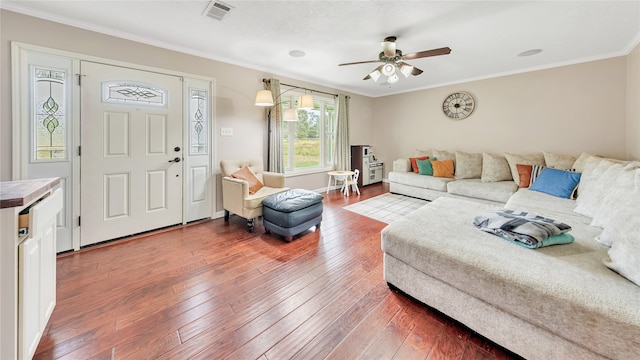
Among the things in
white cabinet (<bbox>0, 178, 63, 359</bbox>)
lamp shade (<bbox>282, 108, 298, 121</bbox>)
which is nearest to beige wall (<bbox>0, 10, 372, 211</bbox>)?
lamp shade (<bbox>282, 108, 298, 121</bbox>)

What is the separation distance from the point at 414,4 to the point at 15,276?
10.7 feet

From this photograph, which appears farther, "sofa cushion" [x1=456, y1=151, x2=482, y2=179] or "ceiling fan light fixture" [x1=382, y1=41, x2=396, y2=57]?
"sofa cushion" [x1=456, y1=151, x2=482, y2=179]

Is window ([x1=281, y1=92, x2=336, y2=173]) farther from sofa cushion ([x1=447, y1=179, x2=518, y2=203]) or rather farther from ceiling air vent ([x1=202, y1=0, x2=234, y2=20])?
sofa cushion ([x1=447, y1=179, x2=518, y2=203])

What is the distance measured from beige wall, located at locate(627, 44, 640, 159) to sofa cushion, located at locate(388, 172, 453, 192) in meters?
2.23

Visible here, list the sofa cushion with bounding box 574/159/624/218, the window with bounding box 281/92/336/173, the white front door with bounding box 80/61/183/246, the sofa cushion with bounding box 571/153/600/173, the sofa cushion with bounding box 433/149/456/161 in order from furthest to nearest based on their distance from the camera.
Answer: the sofa cushion with bounding box 433/149/456/161 < the window with bounding box 281/92/336/173 < the sofa cushion with bounding box 571/153/600/173 < the white front door with bounding box 80/61/183/246 < the sofa cushion with bounding box 574/159/624/218

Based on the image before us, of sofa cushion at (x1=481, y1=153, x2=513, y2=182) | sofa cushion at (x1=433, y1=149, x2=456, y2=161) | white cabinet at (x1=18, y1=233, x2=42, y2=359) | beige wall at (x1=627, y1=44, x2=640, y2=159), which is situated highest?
beige wall at (x1=627, y1=44, x2=640, y2=159)

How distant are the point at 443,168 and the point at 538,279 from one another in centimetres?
396

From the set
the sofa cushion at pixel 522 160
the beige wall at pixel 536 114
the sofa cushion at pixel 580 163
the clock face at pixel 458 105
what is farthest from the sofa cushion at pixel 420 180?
the sofa cushion at pixel 580 163

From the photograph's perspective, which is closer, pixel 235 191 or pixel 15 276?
pixel 15 276

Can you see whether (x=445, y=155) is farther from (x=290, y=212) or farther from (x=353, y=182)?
(x=290, y=212)

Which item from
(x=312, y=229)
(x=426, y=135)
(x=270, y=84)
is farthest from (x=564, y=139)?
(x=270, y=84)

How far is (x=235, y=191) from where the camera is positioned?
3.29 m

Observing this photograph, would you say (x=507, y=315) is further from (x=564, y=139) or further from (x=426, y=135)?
(x=426, y=135)

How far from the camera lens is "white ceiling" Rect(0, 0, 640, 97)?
2283 mm
